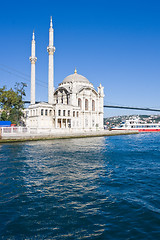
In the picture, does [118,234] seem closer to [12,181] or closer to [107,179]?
[107,179]

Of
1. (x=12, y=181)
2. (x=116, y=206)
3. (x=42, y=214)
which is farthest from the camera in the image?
(x=12, y=181)

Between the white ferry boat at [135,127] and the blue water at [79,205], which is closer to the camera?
the blue water at [79,205]

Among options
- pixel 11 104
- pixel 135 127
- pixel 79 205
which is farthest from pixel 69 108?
pixel 79 205

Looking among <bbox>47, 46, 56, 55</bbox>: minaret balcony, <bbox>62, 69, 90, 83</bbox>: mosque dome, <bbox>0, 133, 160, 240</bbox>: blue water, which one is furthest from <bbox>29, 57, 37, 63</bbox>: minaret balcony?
<bbox>0, 133, 160, 240</bbox>: blue water

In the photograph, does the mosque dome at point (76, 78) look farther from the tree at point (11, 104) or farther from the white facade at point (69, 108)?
the tree at point (11, 104)

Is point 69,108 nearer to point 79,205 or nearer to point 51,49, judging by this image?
point 51,49

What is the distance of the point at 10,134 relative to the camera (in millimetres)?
30609

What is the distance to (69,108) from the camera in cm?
4869

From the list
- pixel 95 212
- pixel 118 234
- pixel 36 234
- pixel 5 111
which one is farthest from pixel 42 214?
pixel 5 111

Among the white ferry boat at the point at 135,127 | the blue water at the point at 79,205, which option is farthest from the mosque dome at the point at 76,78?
the blue water at the point at 79,205

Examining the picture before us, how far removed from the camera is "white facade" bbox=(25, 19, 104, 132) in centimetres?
4684

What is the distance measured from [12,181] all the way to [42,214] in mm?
3884

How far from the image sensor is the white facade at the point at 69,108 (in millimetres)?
46844

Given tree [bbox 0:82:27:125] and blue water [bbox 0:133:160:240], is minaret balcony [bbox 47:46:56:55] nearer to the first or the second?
tree [bbox 0:82:27:125]
